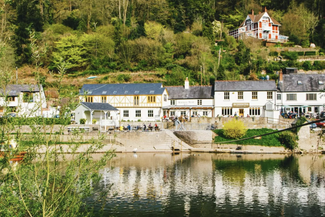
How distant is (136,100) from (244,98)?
1377 cm

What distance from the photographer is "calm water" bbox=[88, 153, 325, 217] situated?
56.7 feet

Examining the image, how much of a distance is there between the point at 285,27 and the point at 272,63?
17241mm

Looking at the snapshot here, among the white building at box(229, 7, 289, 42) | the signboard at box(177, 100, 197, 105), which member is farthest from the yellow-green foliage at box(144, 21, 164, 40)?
the signboard at box(177, 100, 197, 105)

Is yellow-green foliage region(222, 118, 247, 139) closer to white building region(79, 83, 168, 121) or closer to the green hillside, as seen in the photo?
white building region(79, 83, 168, 121)

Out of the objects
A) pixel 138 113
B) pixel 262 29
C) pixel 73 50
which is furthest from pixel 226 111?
pixel 262 29

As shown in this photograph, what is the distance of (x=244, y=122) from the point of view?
3803cm

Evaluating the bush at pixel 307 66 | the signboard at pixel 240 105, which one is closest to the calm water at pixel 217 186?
the signboard at pixel 240 105

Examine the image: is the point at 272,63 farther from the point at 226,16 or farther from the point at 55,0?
the point at 55,0

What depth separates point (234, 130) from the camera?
3550 centimetres

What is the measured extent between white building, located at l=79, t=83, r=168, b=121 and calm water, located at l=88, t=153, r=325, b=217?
43.0ft

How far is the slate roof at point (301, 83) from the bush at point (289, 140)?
410 inches

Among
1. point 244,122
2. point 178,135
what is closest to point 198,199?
point 178,135

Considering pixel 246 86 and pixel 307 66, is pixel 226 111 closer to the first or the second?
pixel 246 86

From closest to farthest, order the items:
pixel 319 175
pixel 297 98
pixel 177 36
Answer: pixel 319 175, pixel 297 98, pixel 177 36
